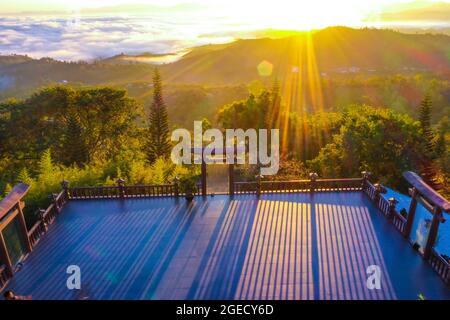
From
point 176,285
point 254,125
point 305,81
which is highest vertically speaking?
point 176,285

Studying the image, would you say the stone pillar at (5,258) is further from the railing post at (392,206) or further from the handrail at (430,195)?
the railing post at (392,206)

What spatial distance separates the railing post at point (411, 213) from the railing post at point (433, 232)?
639mm

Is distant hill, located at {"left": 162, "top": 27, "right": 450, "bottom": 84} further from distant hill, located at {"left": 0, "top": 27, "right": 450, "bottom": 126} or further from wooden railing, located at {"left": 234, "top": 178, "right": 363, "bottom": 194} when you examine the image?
wooden railing, located at {"left": 234, "top": 178, "right": 363, "bottom": 194}

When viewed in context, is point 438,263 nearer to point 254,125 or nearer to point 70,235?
point 70,235

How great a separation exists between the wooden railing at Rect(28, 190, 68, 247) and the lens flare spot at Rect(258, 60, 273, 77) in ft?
227

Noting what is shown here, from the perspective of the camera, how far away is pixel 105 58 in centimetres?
8881

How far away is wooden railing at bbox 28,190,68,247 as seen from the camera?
7.59 m

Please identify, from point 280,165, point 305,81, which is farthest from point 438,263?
point 305,81

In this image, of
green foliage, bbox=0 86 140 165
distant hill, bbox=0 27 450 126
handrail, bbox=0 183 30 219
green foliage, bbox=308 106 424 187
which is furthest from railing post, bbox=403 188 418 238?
distant hill, bbox=0 27 450 126

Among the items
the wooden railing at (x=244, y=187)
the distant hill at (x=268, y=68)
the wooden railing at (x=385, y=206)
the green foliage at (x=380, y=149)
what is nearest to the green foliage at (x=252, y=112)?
the green foliage at (x=380, y=149)

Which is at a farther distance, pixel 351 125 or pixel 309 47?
pixel 309 47

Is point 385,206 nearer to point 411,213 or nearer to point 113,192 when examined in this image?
point 411,213

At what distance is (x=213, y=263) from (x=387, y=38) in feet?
289

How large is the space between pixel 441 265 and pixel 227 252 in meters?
3.86
